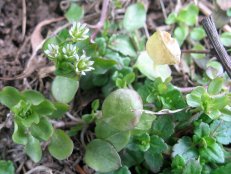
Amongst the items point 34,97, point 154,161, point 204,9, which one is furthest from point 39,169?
point 204,9

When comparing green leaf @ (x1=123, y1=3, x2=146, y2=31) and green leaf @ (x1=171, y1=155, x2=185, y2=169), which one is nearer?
green leaf @ (x1=171, y1=155, x2=185, y2=169)

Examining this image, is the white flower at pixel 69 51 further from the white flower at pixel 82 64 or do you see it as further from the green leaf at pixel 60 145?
the green leaf at pixel 60 145

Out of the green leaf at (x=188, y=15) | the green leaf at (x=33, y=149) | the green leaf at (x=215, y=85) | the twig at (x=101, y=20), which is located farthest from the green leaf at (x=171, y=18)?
the green leaf at (x=33, y=149)

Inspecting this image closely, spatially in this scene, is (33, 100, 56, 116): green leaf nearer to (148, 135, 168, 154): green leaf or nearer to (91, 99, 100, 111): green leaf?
(91, 99, 100, 111): green leaf

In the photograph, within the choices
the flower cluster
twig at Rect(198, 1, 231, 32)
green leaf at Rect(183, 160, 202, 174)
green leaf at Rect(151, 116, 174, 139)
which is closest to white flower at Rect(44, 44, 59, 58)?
the flower cluster

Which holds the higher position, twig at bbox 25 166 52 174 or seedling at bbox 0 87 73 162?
seedling at bbox 0 87 73 162

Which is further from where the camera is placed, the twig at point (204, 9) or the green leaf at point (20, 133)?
the twig at point (204, 9)
